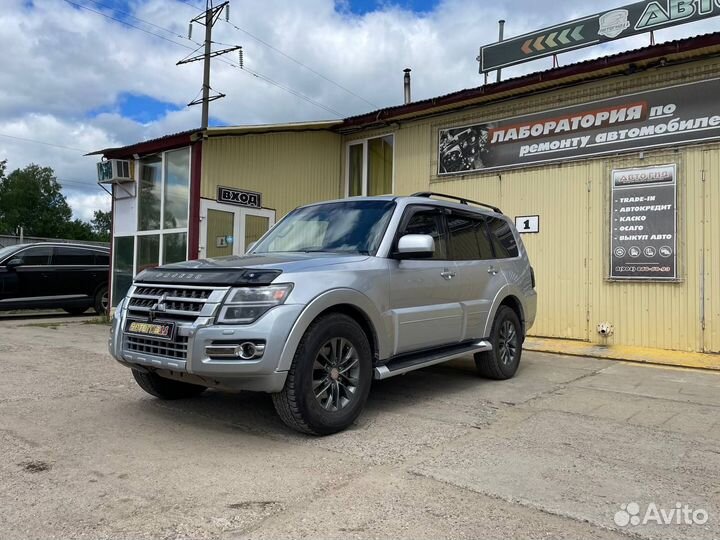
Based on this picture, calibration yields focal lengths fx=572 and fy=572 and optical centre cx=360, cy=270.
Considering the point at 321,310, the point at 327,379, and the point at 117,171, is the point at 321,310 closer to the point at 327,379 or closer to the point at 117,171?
the point at 327,379

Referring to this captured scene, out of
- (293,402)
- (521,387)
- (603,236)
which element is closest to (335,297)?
(293,402)

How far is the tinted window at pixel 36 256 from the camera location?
13.4 meters

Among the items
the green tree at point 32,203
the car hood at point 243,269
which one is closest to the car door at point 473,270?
the car hood at point 243,269

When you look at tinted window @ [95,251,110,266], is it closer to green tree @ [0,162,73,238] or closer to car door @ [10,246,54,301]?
car door @ [10,246,54,301]

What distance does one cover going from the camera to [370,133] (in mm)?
13242

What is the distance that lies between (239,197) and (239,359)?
27.4 ft

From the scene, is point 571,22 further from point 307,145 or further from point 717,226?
point 307,145

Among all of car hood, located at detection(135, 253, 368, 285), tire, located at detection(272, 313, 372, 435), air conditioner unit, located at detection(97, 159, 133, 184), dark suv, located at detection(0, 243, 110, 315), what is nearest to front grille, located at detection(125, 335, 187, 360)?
car hood, located at detection(135, 253, 368, 285)

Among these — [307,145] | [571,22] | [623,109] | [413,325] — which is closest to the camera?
[413,325]

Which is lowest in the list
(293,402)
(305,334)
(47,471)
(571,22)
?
(47,471)

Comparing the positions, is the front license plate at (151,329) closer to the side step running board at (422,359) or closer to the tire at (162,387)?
the tire at (162,387)

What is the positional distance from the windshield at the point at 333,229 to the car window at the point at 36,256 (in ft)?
32.7

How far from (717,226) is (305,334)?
23.8ft

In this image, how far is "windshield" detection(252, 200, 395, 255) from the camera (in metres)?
5.25
